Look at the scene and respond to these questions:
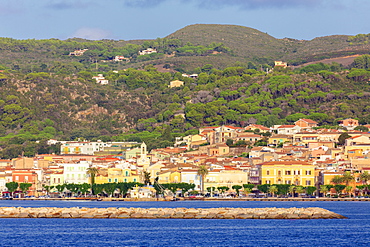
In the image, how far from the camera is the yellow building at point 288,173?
101312 mm

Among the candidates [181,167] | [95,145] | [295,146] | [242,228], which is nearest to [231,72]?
[95,145]

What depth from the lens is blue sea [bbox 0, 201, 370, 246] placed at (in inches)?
1941

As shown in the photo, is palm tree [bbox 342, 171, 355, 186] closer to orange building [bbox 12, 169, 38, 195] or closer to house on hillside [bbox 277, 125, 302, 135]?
orange building [bbox 12, 169, 38, 195]

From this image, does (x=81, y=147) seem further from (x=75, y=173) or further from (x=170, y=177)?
(x=170, y=177)

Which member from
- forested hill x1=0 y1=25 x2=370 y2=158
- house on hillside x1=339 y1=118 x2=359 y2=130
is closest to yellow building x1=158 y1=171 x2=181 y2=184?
forested hill x1=0 y1=25 x2=370 y2=158

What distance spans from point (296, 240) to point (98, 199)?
5071cm

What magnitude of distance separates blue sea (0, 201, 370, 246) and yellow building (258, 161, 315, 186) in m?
34.4

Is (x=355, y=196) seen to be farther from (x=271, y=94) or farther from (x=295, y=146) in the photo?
(x=271, y=94)

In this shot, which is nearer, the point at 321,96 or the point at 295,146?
the point at 295,146

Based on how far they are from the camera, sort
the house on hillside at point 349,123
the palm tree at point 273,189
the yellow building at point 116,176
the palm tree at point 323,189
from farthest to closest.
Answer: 1. the house on hillside at point 349,123
2. the yellow building at point 116,176
3. the palm tree at point 273,189
4. the palm tree at point 323,189

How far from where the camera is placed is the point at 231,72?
19788 cm

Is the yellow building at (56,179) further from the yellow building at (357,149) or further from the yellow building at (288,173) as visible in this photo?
the yellow building at (357,149)

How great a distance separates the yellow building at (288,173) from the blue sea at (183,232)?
34381 mm

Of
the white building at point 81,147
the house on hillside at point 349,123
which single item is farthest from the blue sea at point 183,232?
the white building at point 81,147
